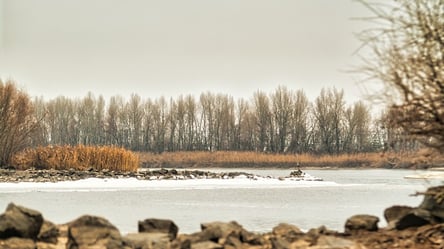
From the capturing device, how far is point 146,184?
773 inches

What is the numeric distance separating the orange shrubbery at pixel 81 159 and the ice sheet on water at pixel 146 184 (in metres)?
3.35

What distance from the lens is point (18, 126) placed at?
26328 millimetres

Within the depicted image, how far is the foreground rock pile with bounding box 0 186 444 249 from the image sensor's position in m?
5.62

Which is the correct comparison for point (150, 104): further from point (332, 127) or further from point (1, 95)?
point (1, 95)

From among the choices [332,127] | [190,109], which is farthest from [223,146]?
[332,127]

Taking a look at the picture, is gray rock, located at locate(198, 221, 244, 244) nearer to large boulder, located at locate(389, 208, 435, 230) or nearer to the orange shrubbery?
large boulder, located at locate(389, 208, 435, 230)

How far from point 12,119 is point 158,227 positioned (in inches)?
831

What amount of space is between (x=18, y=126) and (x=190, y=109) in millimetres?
27806

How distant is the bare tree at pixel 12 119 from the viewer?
83.6ft

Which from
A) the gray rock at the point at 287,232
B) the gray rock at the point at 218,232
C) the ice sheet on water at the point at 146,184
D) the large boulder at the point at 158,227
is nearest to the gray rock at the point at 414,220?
the gray rock at the point at 287,232

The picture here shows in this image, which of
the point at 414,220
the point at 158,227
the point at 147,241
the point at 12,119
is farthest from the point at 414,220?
the point at 12,119

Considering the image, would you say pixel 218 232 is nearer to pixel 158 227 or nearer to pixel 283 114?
pixel 158 227

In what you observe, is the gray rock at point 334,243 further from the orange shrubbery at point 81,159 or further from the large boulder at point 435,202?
the orange shrubbery at point 81,159

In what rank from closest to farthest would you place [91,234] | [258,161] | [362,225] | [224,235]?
[224,235] → [91,234] → [362,225] → [258,161]
